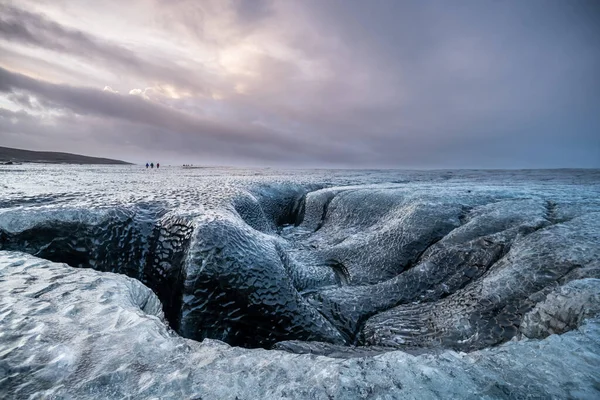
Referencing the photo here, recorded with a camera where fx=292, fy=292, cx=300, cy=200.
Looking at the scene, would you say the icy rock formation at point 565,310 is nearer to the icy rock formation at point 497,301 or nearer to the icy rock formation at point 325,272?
the icy rock formation at point 325,272

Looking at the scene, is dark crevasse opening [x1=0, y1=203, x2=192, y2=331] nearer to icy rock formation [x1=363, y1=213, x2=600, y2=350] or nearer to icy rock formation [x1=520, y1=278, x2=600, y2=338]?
icy rock formation [x1=363, y1=213, x2=600, y2=350]

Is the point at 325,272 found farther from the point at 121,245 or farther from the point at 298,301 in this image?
the point at 121,245

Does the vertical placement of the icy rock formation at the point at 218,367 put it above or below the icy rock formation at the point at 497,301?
above

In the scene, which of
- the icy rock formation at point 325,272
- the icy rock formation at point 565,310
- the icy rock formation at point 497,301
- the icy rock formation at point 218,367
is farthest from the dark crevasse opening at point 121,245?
the icy rock formation at point 565,310

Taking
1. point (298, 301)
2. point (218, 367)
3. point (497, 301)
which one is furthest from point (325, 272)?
point (218, 367)

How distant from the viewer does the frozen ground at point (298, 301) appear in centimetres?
121

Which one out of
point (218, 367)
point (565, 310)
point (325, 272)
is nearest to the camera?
point (218, 367)

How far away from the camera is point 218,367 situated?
1.29m

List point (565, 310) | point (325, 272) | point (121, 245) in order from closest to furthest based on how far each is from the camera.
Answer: point (565, 310)
point (121, 245)
point (325, 272)

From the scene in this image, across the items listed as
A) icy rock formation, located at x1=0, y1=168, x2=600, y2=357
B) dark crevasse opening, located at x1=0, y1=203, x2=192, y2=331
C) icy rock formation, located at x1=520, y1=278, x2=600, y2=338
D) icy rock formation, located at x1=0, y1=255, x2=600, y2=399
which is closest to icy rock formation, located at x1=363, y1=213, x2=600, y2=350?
icy rock formation, located at x1=0, y1=168, x2=600, y2=357

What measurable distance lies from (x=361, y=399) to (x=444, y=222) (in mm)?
4471

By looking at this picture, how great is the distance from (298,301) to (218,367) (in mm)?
1862

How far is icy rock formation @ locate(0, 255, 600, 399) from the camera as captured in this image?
1145 mm

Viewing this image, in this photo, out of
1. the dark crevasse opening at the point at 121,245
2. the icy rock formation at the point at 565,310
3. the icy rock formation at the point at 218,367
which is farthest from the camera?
the dark crevasse opening at the point at 121,245
